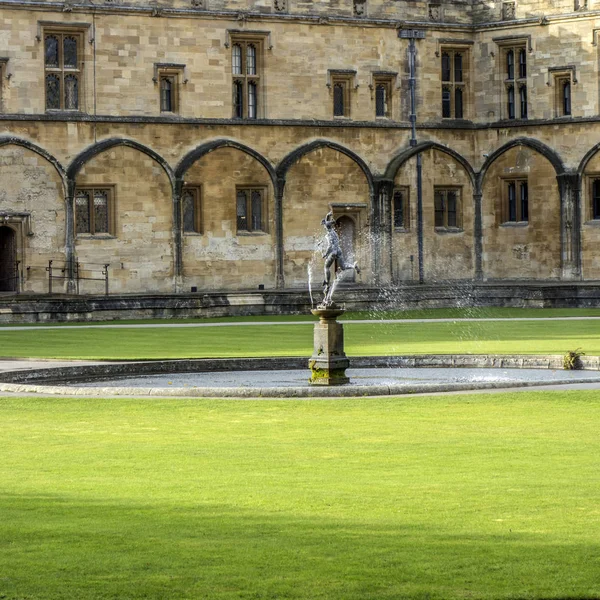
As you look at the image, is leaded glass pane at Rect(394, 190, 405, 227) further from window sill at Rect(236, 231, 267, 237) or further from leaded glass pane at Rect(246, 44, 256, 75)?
leaded glass pane at Rect(246, 44, 256, 75)

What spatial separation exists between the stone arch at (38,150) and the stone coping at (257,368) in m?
23.6

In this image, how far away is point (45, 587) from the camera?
9023 mm

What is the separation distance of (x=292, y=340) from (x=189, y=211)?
19.6 m

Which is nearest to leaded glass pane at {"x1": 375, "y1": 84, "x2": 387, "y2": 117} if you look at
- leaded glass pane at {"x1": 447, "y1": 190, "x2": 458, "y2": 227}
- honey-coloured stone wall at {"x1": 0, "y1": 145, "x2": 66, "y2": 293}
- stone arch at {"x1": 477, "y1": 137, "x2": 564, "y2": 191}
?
leaded glass pane at {"x1": 447, "y1": 190, "x2": 458, "y2": 227}

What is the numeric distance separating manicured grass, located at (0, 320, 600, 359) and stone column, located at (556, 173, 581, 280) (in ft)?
51.6

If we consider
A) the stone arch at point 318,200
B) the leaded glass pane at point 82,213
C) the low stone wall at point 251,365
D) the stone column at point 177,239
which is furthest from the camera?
the stone arch at point 318,200

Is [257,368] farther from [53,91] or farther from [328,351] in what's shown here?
[53,91]

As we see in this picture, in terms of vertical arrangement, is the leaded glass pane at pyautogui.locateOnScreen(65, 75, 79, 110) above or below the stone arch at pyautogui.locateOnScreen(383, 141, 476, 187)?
above

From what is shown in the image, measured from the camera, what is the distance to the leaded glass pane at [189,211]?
49531 mm

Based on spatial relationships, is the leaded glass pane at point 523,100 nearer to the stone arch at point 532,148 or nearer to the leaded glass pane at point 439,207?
the stone arch at point 532,148

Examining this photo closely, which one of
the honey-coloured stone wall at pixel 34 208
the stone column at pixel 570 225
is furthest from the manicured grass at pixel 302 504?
the stone column at pixel 570 225

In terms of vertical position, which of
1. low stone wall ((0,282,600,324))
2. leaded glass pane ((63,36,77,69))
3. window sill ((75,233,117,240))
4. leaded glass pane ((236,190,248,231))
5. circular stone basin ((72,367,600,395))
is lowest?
circular stone basin ((72,367,600,395))

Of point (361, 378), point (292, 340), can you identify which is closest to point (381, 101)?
point (292, 340)

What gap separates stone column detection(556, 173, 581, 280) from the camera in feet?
169
